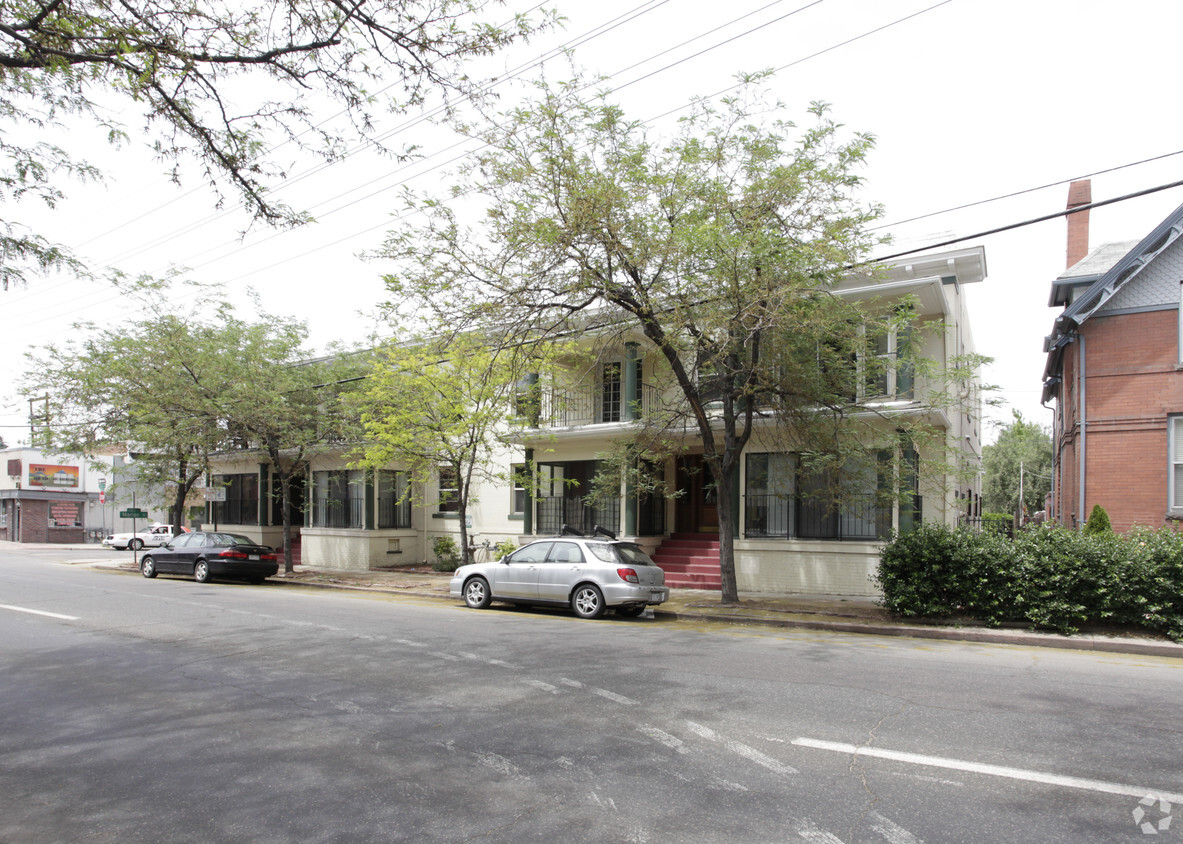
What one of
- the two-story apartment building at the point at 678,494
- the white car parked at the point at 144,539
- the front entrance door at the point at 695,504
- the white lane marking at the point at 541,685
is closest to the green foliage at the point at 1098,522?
the two-story apartment building at the point at 678,494

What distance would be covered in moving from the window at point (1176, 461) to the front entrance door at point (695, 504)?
9589 mm

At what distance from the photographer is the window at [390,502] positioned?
24594 mm

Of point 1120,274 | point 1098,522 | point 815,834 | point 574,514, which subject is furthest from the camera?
point 574,514

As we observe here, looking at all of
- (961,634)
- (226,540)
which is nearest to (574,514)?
(226,540)

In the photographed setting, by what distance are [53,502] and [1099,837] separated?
57037 mm

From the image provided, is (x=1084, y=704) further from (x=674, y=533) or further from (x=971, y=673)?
(x=674, y=533)

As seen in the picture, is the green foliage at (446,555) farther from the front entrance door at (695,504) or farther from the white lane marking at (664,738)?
the white lane marking at (664,738)

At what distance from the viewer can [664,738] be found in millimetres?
6000

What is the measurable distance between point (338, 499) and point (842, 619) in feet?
57.7

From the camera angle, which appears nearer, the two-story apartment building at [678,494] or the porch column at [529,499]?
the two-story apartment building at [678,494]

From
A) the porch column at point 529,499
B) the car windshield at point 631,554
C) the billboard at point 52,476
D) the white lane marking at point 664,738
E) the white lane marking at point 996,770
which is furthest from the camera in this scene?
the billboard at point 52,476
